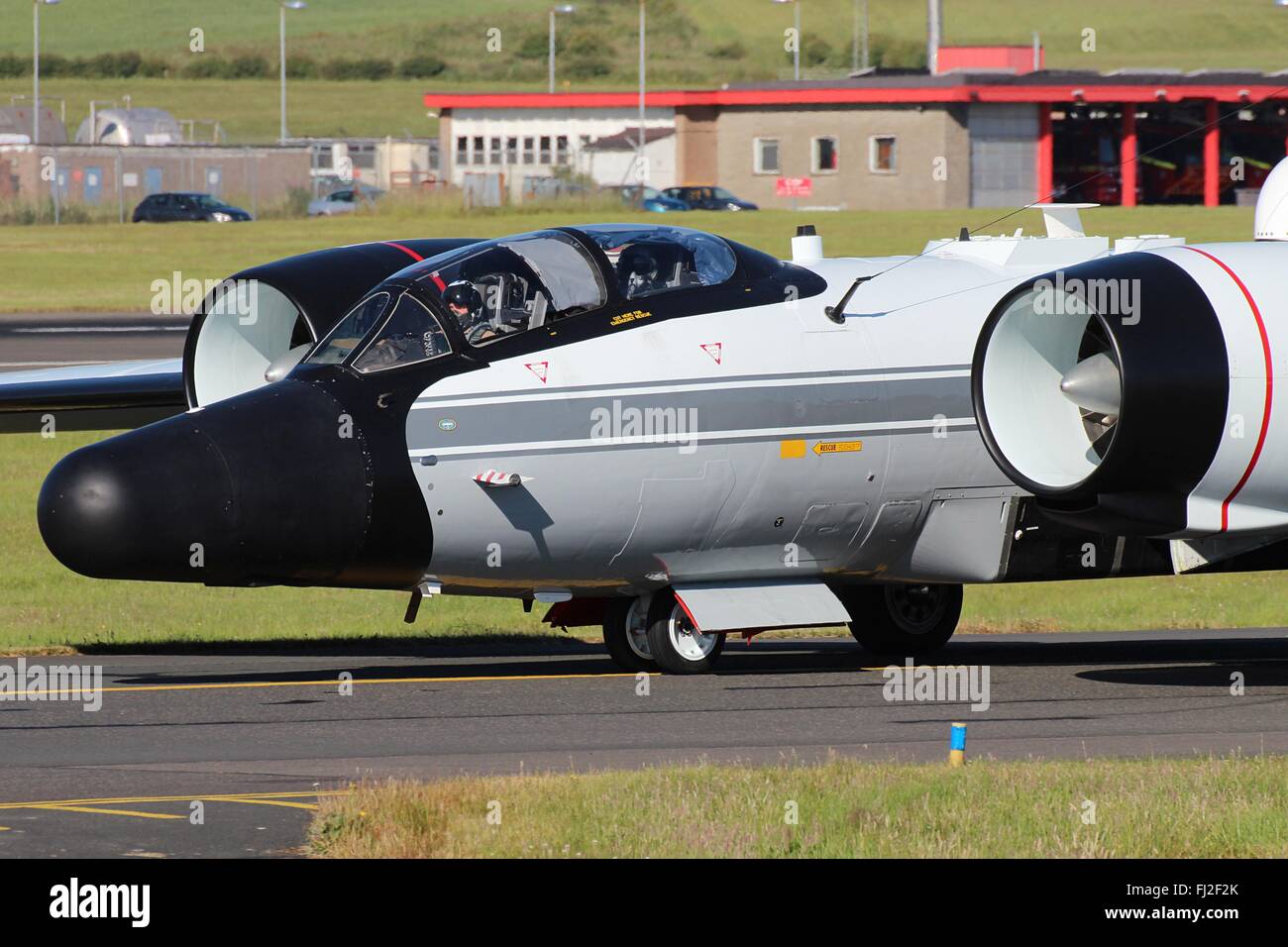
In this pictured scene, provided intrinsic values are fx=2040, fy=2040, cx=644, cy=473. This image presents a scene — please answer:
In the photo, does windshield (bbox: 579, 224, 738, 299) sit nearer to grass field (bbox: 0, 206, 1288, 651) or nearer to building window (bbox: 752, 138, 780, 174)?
grass field (bbox: 0, 206, 1288, 651)

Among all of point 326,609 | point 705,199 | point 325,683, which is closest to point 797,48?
point 705,199

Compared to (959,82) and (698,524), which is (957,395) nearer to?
(698,524)

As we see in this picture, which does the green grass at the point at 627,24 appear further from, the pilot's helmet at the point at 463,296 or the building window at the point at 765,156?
the pilot's helmet at the point at 463,296

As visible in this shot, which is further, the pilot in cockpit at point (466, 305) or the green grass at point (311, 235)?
the green grass at point (311, 235)

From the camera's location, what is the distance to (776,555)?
1512cm

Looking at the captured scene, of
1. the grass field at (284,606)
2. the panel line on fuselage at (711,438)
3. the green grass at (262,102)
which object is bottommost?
the grass field at (284,606)

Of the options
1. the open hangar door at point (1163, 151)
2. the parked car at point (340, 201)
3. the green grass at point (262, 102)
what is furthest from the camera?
the green grass at point (262, 102)

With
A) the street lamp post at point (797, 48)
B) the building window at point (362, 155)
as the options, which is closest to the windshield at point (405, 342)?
the street lamp post at point (797, 48)

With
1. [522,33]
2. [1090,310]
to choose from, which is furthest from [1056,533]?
[522,33]

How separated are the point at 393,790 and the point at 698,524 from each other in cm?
486

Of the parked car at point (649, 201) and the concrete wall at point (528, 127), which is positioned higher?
the concrete wall at point (528, 127)

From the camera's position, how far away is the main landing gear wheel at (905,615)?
56.1 ft

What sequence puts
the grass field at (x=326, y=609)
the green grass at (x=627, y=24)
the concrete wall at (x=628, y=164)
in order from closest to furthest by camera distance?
the grass field at (x=326, y=609) < the concrete wall at (x=628, y=164) < the green grass at (x=627, y=24)

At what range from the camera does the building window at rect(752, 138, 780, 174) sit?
265ft
